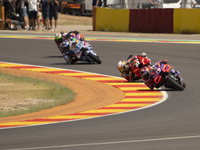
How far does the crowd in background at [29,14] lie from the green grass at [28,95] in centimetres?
1133

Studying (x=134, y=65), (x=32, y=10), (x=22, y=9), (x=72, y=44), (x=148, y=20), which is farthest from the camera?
(x=22, y=9)

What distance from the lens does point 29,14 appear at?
2823cm

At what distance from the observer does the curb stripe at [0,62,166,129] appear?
10.7 meters

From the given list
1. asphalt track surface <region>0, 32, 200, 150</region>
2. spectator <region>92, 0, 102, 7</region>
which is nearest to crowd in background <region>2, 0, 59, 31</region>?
spectator <region>92, 0, 102, 7</region>

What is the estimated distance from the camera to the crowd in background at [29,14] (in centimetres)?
2789

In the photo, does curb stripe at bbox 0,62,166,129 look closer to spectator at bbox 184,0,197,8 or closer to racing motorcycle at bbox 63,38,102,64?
racing motorcycle at bbox 63,38,102,64

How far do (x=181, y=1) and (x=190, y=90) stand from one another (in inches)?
513

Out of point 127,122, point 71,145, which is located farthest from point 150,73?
point 71,145

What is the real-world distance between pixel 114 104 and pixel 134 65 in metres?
2.80

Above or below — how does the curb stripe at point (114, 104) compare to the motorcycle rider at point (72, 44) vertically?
below

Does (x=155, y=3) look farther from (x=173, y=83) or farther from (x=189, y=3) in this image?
(x=173, y=83)

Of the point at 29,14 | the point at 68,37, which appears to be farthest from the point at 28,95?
the point at 29,14

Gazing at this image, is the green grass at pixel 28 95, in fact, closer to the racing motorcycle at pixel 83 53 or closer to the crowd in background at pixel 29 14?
the racing motorcycle at pixel 83 53

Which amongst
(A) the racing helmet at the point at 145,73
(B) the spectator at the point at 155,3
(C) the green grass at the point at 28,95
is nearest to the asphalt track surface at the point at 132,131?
(A) the racing helmet at the point at 145,73
